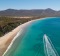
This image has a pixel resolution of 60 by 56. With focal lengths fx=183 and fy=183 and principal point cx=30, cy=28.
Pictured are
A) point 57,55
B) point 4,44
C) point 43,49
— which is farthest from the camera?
point 4,44

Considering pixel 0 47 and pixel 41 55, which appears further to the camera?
pixel 0 47

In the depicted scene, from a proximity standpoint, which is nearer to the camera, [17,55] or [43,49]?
[17,55]

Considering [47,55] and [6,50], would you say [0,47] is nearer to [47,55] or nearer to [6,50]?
[6,50]

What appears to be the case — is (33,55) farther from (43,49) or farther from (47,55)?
(43,49)

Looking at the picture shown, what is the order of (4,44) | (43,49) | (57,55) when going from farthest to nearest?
(4,44)
(43,49)
(57,55)

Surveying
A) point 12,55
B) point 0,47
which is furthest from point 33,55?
point 0,47

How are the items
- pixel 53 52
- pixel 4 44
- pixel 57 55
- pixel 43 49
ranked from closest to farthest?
pixel 57 55
pixel 53 52
pixel 43 49
pixel 4 44

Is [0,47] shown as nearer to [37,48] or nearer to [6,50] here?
[6,50]

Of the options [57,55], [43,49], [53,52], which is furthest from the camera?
[43,49]

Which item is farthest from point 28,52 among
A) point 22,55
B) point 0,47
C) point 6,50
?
point 0,47
